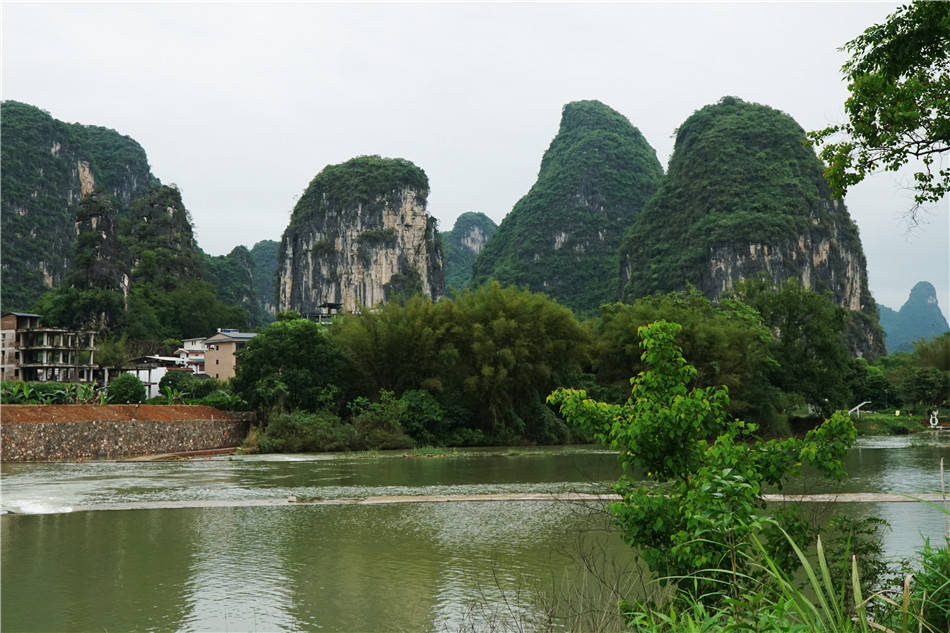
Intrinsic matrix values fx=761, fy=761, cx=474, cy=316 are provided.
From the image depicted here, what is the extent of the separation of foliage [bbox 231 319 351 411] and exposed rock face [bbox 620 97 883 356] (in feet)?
176

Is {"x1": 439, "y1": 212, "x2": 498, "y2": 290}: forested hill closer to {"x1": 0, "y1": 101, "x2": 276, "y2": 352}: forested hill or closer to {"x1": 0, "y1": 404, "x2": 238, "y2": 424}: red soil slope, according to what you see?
{"x1": 0, "y1": 101, "x2": 276, "y2": 352}: forested hill

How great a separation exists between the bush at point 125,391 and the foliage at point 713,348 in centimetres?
1806

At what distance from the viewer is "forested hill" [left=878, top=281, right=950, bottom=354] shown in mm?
158500

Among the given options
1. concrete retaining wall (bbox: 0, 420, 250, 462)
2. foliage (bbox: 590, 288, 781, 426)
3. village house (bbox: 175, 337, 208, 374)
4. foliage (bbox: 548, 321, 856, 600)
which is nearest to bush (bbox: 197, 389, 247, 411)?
concrete retaining wall (bbox: 0, 420, 250, 462)

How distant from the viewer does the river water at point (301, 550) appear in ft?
19.6

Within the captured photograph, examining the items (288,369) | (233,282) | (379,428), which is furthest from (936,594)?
(233,282)

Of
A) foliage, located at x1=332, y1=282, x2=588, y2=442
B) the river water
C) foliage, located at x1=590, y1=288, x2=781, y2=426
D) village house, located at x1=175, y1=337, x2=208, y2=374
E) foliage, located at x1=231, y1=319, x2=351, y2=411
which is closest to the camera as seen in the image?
the river water

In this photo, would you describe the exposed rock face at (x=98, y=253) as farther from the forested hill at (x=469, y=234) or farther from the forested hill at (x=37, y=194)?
the forested hill at (x=469, y=234)

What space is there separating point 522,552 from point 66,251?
80545mm

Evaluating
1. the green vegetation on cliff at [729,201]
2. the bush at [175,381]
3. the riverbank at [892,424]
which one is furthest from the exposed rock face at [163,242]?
the riverbank at [892,424]

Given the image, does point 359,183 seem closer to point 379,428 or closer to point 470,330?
point 470,330

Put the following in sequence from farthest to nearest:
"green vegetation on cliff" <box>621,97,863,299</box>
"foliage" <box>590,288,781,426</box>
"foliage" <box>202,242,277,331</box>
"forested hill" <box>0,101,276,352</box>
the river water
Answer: "foliage" <box>202,242,277,331</box>, "green vegetation on cliff" <box>621,97,863,299</box>, "forested hill" <box>0,101,276,352</box>, "foliage" <box>590,288,781,426</box>, the river water

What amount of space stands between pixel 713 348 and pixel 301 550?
2430 cm

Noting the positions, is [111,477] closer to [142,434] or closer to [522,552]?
[142,434]
